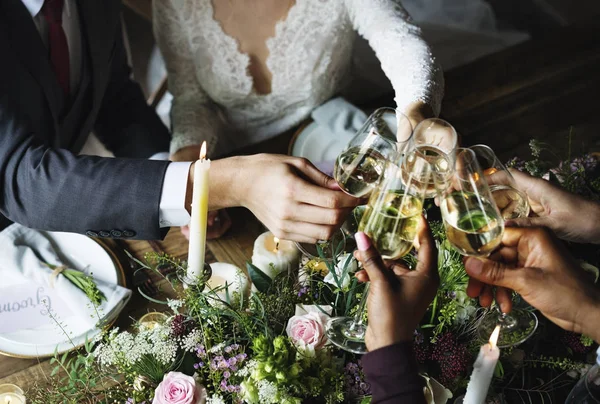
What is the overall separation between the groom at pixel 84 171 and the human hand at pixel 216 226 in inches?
4.5

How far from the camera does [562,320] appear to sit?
34.5 inches

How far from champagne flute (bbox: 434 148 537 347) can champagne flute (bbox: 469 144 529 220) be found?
10 centimetres

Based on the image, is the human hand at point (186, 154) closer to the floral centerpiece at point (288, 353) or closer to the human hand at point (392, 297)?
the floral centerpiece at point (288, 353)

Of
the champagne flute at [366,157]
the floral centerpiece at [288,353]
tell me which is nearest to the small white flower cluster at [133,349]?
the floral centerpiece at [288,353]

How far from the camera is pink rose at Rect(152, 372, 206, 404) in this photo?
85cm

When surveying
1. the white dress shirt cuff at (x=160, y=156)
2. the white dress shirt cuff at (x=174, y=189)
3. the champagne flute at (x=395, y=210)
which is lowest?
the white dress shirt cuff at (x=160, y=156)

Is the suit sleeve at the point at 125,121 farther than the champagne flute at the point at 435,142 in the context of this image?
Yes

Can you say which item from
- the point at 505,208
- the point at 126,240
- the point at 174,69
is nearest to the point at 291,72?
the point at 174,69

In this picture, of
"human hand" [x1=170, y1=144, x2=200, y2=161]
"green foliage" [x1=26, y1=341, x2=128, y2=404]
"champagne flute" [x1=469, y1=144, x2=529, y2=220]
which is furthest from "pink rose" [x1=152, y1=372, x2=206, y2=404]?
"human hand" [x1=170, y1=144, x2=200, y2=161]

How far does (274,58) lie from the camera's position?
1.80m

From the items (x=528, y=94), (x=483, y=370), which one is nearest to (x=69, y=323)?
(x=483, y=370)

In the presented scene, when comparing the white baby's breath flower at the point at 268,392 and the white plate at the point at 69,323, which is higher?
the white baby's breath flower at the point at 268,392

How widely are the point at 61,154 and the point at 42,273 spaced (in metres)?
0.27

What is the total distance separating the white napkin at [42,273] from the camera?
1137mm
